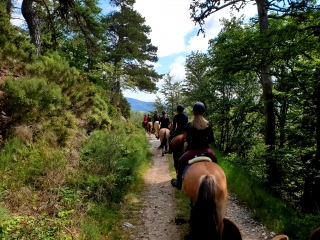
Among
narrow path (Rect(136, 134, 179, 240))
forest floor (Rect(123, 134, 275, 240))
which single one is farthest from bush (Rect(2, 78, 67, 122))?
narrow path (Rect(136, 134, 179, 240))

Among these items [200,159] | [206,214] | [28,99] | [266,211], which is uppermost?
[28,99]

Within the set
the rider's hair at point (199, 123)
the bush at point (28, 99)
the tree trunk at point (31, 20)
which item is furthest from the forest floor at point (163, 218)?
the tree trunk at point (31, 20)

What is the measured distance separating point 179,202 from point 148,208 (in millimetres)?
884

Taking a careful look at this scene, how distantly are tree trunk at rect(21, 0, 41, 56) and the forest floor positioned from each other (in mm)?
7062

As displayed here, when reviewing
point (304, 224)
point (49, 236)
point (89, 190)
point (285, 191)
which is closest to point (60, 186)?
point (89, 190)

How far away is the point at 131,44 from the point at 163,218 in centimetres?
2450

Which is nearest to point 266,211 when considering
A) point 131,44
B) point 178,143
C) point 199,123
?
point 199,123

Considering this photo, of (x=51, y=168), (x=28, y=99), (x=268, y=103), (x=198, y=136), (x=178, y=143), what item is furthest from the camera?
(x=268, y=103)

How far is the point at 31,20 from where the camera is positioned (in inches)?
354

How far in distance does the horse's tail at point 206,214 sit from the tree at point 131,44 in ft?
74.6

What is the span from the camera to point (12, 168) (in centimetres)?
466

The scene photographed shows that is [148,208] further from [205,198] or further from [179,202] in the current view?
[205,198]

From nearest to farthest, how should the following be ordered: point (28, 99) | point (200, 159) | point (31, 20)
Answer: point (200, 159), point (28, 99), point (31, 20)

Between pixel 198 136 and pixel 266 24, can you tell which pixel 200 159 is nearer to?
pixel 198 136
